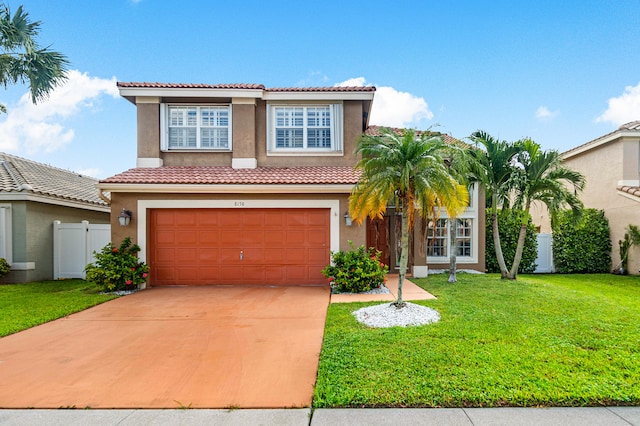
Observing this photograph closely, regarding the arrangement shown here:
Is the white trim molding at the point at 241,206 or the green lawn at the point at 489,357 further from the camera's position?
the white trim molding at the point at 241,206

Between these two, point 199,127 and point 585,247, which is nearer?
point 199,127

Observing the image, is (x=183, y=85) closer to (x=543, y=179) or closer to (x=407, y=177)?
(x=407, y=177)

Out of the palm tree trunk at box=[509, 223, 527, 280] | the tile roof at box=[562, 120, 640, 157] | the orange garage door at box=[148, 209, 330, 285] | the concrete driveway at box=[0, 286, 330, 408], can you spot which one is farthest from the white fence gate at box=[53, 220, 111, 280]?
the tile roof at box=[562, 120, 640, 157]

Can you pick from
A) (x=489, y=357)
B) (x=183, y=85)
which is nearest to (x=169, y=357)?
(x=489, y=357)

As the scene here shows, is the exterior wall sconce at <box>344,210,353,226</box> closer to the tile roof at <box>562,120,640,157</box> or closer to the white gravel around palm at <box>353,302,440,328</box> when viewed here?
the white gravel around palm at <box>353,302,440,328</box>

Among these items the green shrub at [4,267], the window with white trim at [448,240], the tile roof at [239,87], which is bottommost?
the green shrub at [4,267]

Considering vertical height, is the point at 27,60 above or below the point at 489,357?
above

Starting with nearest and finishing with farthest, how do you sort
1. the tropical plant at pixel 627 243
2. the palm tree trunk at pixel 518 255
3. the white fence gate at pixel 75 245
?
the palm tree trunk at pixel 518 255
the white fence gate at pixel 75 245
the tropical plant at pixel 627 243

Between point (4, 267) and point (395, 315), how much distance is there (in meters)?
13.0

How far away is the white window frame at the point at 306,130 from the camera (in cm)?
1253

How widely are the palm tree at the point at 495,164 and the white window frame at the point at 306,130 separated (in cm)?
453

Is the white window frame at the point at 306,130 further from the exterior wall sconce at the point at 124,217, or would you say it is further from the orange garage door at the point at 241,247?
the exterior wall sconce at the point at 124,217

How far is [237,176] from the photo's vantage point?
11172mm

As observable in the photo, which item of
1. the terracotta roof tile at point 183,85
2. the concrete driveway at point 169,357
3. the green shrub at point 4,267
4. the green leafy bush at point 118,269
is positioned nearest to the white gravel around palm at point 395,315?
the concrete driveway at point 169,357
